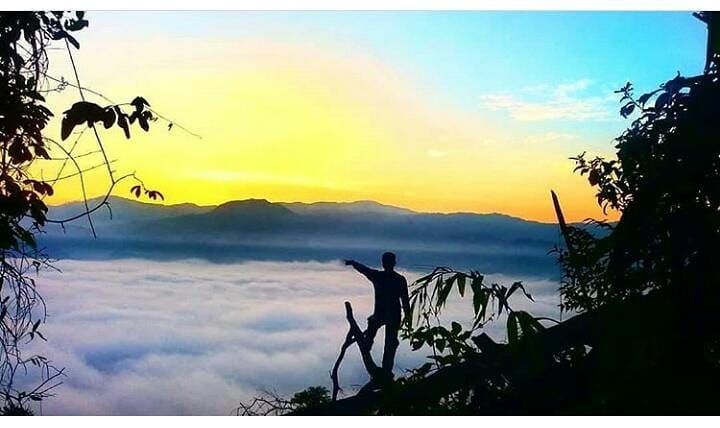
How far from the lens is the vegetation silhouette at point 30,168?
6.40 feet

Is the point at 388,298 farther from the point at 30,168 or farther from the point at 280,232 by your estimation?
the point at 30,168

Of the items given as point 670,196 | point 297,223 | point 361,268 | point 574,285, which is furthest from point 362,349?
point 670,196

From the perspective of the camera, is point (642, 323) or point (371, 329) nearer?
point (642, 323)

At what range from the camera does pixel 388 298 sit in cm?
206

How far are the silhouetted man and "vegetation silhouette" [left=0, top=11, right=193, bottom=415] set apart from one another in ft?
2.03

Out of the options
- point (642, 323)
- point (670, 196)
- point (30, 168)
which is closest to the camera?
point (642, 323)

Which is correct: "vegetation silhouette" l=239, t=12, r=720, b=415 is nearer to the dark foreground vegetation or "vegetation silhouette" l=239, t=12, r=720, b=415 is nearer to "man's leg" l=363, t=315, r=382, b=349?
the dark foreground vegetation

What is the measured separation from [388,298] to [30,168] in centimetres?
99


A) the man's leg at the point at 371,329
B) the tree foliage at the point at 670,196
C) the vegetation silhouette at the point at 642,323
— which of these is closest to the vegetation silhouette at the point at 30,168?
the man's leg at the point at 371,329

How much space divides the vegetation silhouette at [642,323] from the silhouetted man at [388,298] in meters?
0.19
